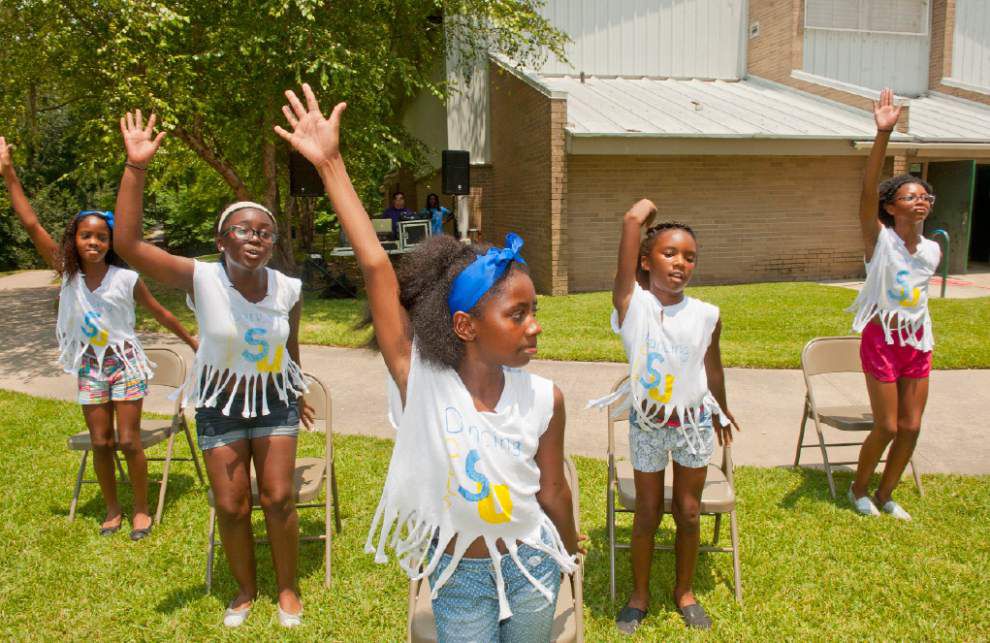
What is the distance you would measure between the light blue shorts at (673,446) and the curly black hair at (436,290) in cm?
146

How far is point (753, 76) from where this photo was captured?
61.1 ft

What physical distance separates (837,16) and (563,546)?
66.3ft

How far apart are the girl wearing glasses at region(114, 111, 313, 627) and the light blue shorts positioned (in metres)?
1.62

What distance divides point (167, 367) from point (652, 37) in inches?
622

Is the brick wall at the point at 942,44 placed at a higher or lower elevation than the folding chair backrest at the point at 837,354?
higher

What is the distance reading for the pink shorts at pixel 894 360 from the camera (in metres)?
4.39

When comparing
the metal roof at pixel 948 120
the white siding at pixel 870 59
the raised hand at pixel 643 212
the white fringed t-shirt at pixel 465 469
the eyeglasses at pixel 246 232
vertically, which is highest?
the white siding at pixel 870 59

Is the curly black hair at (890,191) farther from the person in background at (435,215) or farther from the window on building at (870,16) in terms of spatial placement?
the window on building at (870,16)

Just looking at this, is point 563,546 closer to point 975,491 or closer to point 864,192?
point 864,192

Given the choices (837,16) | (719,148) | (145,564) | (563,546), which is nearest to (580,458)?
(145,564)

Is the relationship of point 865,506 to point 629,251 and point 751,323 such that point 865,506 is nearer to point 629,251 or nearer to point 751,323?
point 629,251

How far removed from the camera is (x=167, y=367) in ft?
17.1

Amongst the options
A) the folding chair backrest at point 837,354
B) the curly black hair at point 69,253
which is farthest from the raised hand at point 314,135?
the folding chair backrest at point 837,354

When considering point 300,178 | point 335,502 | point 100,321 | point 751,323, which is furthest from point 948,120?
point 100,321
